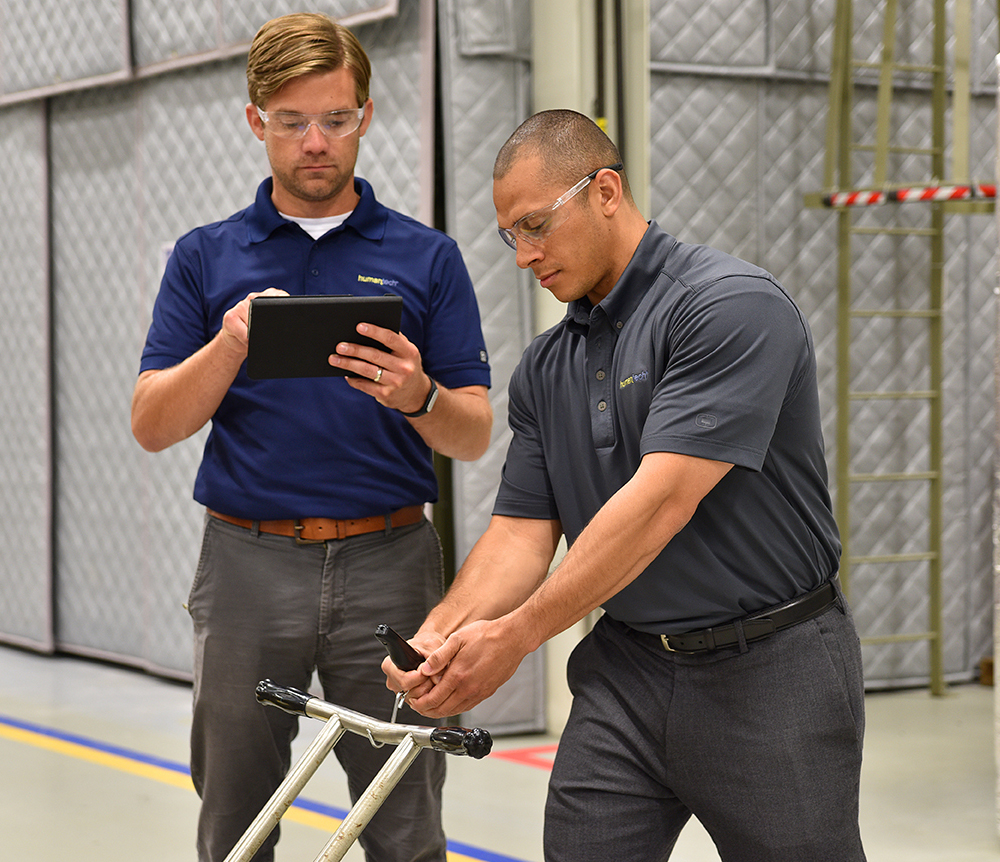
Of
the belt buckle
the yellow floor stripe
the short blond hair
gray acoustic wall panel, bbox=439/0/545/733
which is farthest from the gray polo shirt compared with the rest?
gray acoustic wall panel, bbox=439/0/545/733

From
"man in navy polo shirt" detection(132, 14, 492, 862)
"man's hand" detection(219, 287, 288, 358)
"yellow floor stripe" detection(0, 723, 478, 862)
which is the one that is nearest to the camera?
"man's hand" detection(219, 287, 288, 358)

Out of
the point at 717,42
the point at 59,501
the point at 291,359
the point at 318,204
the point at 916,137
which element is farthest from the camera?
the point at 59,501

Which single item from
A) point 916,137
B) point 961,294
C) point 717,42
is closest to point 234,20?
point 717,42

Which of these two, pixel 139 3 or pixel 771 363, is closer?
pixel 771 363

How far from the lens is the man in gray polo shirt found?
1939 millimetres

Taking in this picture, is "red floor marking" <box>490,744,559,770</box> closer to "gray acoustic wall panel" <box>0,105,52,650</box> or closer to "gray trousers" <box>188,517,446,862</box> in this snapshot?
"gray trousers" <box>188,517,446,862</box>

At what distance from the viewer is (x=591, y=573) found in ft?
6.38

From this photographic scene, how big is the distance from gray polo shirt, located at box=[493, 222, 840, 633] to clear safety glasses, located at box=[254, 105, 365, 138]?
0.68 meters

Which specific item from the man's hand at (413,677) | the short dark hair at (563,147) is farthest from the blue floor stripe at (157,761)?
the short dark hair at (563,147)

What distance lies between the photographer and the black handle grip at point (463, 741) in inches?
71.4

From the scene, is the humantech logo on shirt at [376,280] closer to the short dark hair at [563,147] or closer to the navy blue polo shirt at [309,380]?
the navy blue polo shirt at [309,380]

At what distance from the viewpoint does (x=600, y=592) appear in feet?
6.44

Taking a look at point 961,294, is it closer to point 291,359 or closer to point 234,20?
point 234,20

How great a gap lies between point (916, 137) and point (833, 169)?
22.8 inches
